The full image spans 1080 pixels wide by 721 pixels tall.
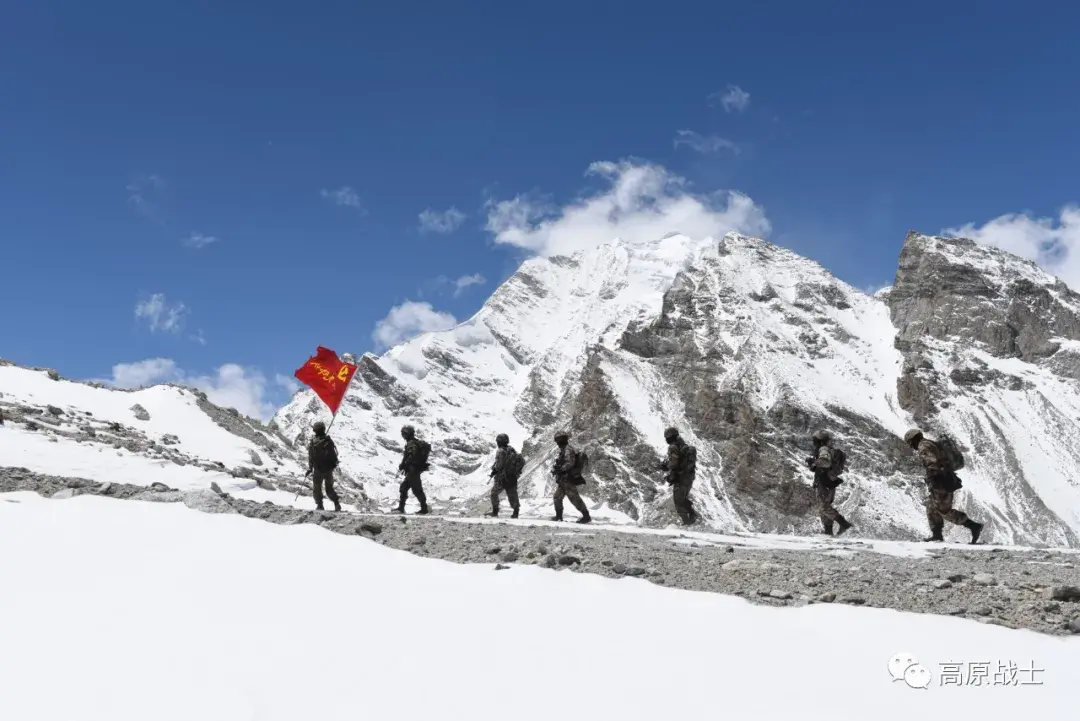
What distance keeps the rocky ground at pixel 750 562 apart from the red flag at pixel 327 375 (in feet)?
17.8

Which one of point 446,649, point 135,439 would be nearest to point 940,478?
point 446,649

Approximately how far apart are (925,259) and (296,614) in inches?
8130

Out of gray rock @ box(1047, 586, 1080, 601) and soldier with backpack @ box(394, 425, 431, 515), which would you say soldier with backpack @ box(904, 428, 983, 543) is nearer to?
gray rock @ box(1047, 586, 1080, 601)

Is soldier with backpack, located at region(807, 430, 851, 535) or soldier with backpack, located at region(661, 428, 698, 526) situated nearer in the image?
soldier with backpack, located at region(807, 430, 851, 535)

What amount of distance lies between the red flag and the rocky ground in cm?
542

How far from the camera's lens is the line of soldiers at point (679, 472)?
14.2 m

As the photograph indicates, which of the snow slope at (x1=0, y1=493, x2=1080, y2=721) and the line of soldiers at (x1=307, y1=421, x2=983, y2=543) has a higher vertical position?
the line of soldiers at (x1=307, y1=421, x2=983, y2=543)

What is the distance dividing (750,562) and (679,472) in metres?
8.49

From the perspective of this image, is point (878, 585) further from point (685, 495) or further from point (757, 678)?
point (685, 495)

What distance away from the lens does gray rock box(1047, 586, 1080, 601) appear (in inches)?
283

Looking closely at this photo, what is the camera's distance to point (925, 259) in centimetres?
19138

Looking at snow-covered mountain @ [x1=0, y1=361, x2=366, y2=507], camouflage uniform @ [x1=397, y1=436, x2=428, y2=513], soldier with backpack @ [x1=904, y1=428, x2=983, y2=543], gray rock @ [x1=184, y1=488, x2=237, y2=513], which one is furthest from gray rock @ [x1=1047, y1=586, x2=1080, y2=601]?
snow-covered mountain @ [x1=0, y1=361, x2=366, y2=507]

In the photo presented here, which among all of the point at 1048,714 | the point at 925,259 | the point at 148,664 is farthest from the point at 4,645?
the point at 925,259

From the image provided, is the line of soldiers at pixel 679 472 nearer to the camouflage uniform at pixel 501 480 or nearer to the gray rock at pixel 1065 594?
the camouflage uniform at pixel 501 480
